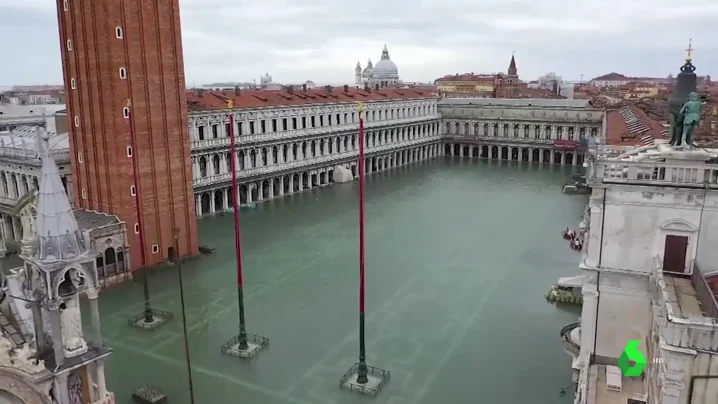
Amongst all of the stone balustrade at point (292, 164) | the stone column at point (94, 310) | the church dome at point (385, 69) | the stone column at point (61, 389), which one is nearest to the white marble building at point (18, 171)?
the stone balustrade at point (292, 164)

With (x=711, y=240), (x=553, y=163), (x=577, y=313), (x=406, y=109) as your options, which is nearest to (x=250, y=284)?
(x=577, y=313)

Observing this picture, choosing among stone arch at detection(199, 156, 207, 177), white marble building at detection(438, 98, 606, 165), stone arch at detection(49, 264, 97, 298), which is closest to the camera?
stone arch at detection(49, 264, 97, 298)

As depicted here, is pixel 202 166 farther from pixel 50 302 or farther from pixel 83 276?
pixel 50 302

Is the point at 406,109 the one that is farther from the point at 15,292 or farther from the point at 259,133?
the point at 15,292

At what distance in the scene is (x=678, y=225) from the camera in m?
15.5

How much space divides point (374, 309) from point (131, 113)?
16.6 m

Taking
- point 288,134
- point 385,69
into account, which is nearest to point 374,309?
point 288,134

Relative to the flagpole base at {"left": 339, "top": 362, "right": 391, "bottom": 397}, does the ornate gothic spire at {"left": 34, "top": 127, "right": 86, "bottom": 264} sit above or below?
above

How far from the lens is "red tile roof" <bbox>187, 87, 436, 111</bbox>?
52.2 m

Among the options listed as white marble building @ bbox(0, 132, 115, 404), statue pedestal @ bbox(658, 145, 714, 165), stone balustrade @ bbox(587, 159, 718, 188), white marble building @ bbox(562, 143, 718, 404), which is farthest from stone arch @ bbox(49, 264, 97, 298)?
statue pedestal @ bbox(658, 145, 714, 165)

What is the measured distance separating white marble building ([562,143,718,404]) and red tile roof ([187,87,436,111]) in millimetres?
39232

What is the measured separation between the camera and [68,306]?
1202cm

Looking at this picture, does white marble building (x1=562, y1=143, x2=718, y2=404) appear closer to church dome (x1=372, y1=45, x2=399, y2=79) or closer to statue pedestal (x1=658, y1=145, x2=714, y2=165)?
statue pedestal (x1=658, y1=145, x2=714, y2=165)

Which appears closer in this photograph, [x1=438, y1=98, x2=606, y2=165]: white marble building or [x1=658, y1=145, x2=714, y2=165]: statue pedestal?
[x1=658, y1=145, x2=714, y2=165]: statue pedestal
